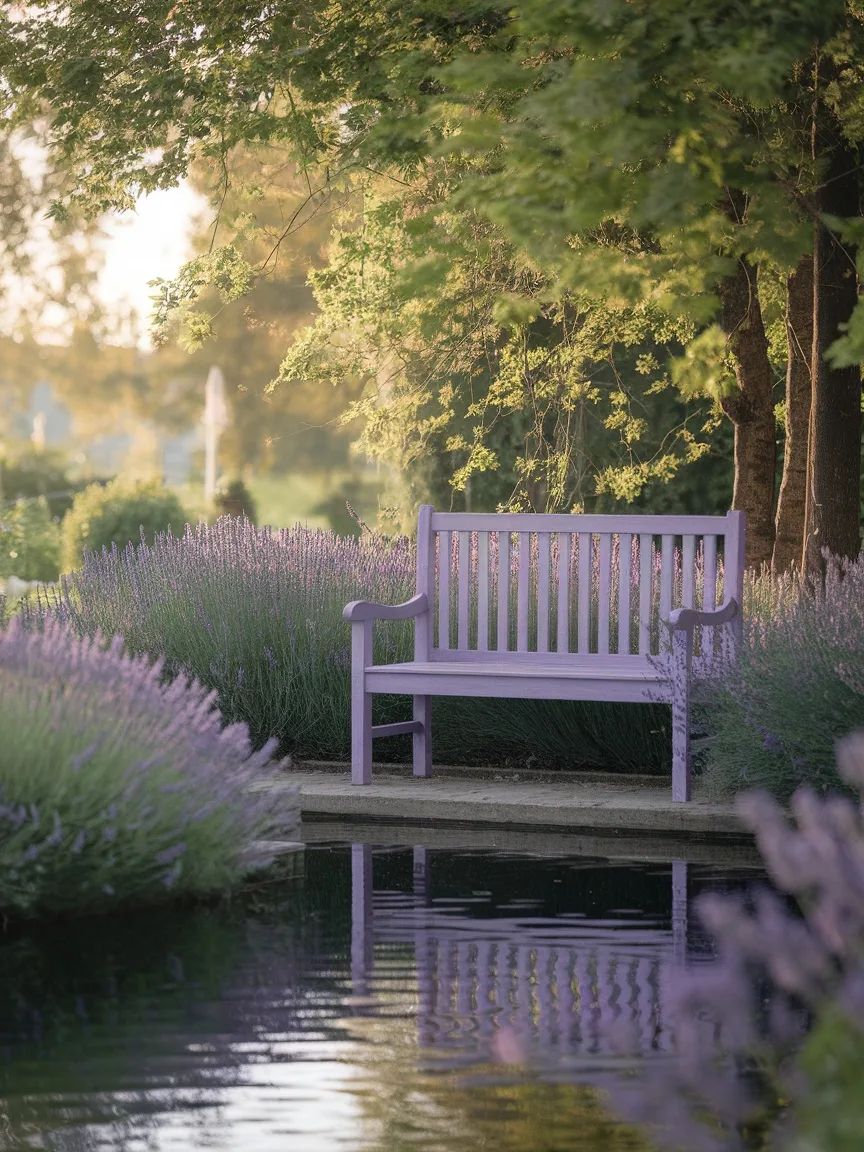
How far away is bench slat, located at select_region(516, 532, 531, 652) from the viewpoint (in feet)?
28.0

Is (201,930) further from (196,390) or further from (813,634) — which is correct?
(196,390)

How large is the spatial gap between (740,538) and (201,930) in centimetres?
358

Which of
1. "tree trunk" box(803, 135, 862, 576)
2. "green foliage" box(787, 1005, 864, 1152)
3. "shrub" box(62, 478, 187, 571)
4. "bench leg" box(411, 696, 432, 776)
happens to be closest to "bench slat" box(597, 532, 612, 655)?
"bench leg" box(411, 696, 432, 776)

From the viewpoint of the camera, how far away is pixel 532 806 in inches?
290

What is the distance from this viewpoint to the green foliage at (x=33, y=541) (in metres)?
21.3

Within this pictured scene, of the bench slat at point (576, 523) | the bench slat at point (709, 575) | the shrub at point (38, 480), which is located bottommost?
the bench slat at point (709, 575)

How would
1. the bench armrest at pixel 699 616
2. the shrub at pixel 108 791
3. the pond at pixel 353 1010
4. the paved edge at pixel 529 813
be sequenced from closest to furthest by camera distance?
the pond at pixel 353 1010, the shrub at pixel 108 791, the paved edge at pixel 529 813, the bench armrest at pixel 699 616

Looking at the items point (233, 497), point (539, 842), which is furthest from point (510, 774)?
point (233, 497)

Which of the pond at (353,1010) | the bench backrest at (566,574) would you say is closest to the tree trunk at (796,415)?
the bench backrest at (566,574)

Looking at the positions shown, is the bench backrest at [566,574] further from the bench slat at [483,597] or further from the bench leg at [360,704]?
the bench leg at [360,704]

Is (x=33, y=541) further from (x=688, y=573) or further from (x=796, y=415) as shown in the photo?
(x=688, y=573)

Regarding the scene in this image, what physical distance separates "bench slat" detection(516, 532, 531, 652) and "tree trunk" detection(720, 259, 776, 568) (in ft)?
9.02

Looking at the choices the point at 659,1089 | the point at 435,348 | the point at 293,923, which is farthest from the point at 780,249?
the point at 435,348

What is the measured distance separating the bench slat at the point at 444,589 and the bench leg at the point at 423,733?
35 centimetres
